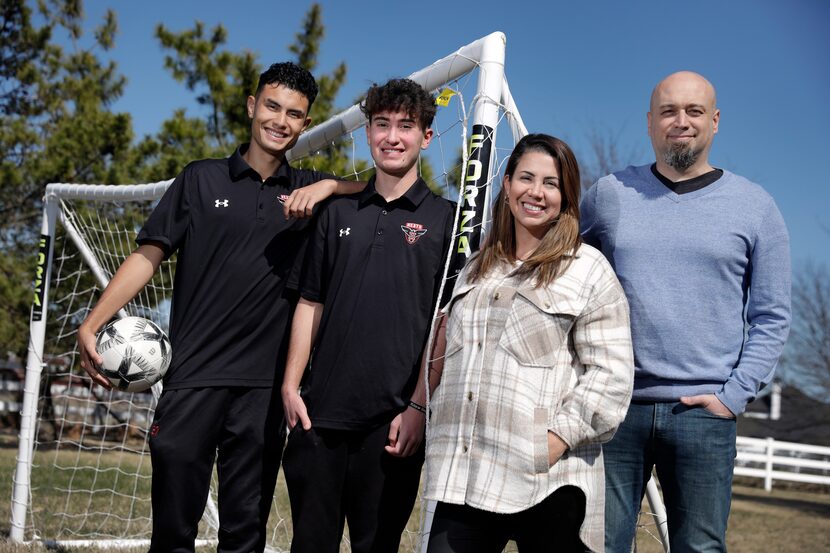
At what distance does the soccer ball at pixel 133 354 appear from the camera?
3186 millimetres

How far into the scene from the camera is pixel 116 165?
13.4 meters

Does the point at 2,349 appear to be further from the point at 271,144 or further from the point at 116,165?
the point at 271,144

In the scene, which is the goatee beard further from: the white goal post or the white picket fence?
the white picket fence

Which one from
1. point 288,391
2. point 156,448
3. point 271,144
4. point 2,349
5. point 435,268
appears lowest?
point 2,349

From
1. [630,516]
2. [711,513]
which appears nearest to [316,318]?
[630,516]

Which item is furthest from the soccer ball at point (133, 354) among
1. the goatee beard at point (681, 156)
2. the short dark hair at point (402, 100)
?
the goatee beard at point (681, 156)

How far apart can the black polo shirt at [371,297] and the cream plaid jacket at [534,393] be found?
0.35m

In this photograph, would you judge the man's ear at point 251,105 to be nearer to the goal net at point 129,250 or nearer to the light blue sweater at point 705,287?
the goal net at point 129,250

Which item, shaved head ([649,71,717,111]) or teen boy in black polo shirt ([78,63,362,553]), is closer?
shaved head ([649,71,717,111])

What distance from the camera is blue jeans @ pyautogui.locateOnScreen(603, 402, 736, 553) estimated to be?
2.51 meters

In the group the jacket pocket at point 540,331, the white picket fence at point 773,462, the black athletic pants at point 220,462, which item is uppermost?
the jacket pocket at point 540,331

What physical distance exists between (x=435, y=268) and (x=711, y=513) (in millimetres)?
1138

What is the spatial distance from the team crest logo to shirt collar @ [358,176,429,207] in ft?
0.27

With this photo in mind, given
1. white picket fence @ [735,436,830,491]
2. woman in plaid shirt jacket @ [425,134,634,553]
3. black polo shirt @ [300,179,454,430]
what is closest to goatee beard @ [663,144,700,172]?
woman in plaid shirt jacket @ [425,134,634,553]
